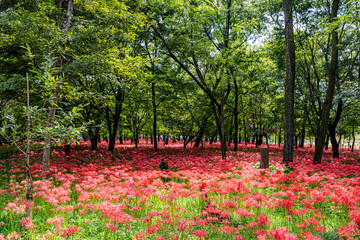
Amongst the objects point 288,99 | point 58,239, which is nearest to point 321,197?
point 58,239

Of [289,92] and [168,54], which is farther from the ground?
[168,54]

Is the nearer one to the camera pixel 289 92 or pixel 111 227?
pixel 111 227

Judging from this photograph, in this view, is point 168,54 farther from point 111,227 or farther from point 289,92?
point 111,227

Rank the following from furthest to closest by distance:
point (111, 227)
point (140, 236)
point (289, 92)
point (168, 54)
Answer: point (168, 54), point (289, 92), point (111, 227), point (140, 236)

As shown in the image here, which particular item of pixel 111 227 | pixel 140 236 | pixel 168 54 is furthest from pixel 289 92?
pixel 111 227

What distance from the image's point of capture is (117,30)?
8469mm

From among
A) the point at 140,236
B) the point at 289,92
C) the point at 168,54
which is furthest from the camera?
the point at 168,54

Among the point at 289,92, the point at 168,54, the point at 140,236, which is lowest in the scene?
the point at 140,236

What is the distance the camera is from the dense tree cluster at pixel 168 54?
268 inches

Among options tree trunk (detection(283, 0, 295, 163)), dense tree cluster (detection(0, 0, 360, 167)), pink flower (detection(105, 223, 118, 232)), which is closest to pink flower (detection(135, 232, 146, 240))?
pink flower (detection(105, 223, 118, 232))

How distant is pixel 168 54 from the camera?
39.0 ft

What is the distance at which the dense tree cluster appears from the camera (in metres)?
6.81

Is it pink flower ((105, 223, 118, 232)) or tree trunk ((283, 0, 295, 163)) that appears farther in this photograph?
tree trunk ((283, 0, 295, 163))

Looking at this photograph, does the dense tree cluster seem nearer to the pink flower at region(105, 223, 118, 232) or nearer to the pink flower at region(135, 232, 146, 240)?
the pink flower at region(105, 223, 118, 232)
